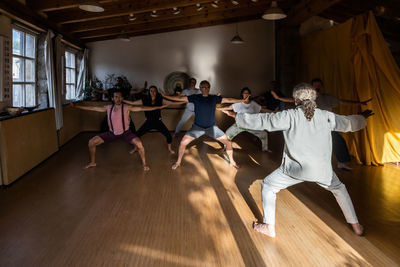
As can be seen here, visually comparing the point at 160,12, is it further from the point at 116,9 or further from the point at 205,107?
the point at 205,107

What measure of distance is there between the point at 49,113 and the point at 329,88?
5391 mm

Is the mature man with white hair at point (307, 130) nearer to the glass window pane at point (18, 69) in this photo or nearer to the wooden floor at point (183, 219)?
the wooden floor at point (183, 219)

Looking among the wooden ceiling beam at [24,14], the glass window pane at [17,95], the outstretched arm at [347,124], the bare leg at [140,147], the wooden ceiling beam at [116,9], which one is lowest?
the bare leg at [140,147]

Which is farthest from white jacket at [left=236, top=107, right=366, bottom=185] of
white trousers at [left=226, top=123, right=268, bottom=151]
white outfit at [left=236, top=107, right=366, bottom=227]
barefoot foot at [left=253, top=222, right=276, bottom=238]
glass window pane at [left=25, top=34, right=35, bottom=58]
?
glass window pane at [left=25, top=34, right=35, bottom=58]

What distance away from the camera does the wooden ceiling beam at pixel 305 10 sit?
18.3 feet

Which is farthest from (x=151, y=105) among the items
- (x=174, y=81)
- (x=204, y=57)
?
(x=204, y=57)

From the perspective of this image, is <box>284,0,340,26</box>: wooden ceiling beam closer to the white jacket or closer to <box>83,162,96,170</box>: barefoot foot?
the white jacket

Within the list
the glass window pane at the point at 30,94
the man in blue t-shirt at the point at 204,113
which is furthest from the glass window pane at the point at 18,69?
the man in blue t-shirt at the point at 204,113

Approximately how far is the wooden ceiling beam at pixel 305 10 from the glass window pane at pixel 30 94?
5653 millimetres

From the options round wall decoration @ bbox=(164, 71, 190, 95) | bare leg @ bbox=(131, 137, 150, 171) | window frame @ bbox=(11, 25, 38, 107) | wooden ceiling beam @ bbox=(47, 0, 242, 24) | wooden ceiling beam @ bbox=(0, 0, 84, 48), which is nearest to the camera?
wooden ceiling beam @ bbox=(0, 0, 84, 48)

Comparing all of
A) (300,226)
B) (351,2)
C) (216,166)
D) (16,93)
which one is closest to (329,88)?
(351,2)

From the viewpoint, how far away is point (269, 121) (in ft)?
7.52

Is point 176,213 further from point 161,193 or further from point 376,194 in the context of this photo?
point 376,194

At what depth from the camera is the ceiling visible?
4883 mm
